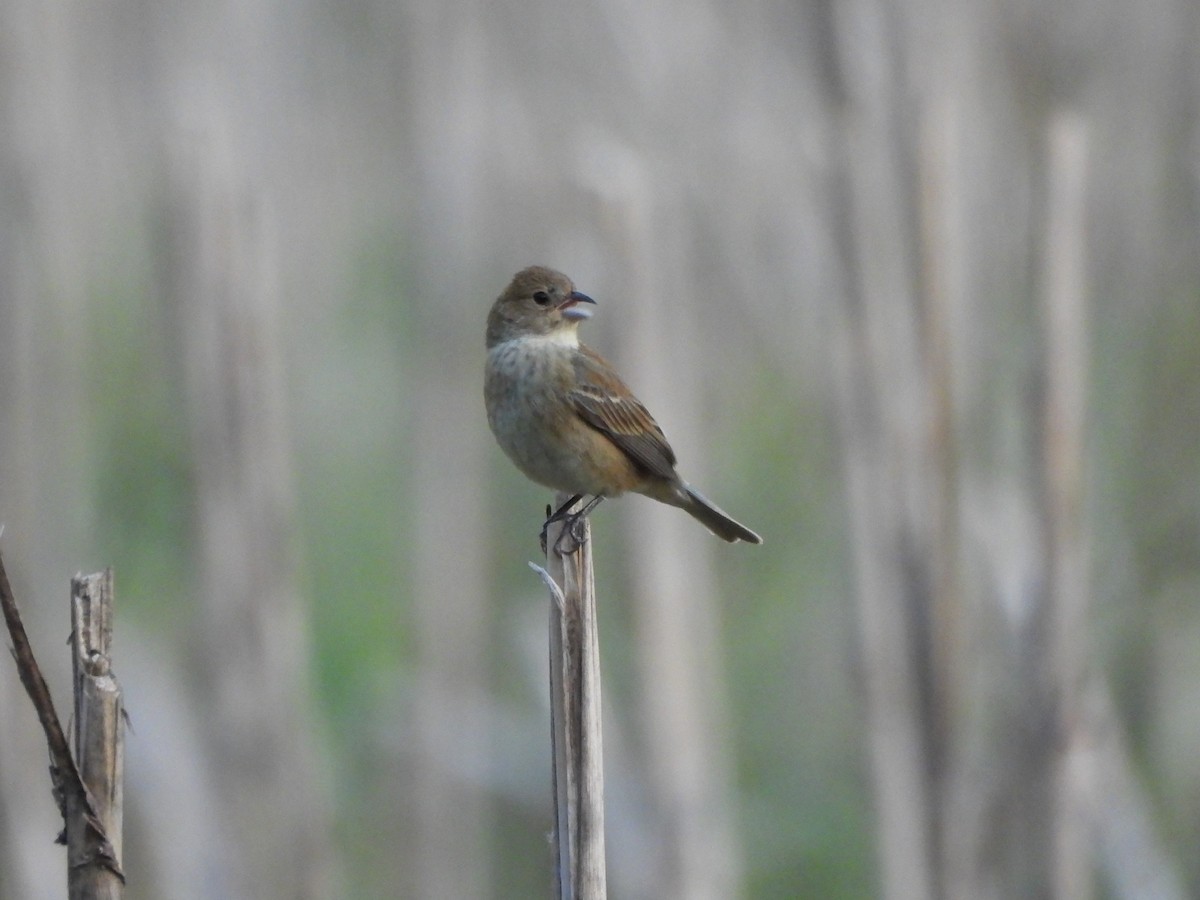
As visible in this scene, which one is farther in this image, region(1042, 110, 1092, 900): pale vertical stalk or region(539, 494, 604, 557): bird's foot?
region(1042, 110, 1092, 900): pale vertical stalk

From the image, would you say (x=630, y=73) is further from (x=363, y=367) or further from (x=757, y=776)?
(x=757, y=776)

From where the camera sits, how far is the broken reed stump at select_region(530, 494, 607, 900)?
2.27 meters

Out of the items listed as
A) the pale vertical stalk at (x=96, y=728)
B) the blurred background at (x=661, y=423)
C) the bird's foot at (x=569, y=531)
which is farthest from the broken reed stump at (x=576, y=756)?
the blurred background at (x=661, y=423)

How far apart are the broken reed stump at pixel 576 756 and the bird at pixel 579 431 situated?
113 centimetres

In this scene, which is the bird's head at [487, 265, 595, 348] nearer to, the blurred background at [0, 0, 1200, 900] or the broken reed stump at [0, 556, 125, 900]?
the blurred background at [0, 0, 1200, 900]

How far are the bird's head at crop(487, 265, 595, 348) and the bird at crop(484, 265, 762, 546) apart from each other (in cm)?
5

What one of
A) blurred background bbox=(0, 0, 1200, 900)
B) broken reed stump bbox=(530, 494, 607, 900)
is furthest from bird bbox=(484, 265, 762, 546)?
broken reed stump bbox=(530, 494, 607, 900)

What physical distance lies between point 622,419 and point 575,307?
425 mm

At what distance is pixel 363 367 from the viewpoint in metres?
5.68

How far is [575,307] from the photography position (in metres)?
3.91

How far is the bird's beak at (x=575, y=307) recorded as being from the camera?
3.84 m

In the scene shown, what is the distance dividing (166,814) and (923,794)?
2142 mm

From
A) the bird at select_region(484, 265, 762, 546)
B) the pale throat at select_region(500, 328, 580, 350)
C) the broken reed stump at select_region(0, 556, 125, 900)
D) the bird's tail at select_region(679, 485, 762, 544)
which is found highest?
the pale throat at select_region(500, 328, 580, 350)

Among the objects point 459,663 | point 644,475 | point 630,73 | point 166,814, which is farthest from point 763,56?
point 166,814
